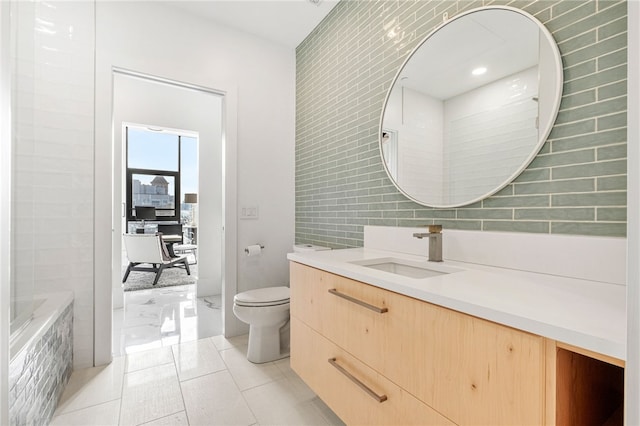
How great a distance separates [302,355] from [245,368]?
2.09 ft

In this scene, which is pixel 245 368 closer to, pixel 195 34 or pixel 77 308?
pixel 77 308

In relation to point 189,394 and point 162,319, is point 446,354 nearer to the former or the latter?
point 189,394

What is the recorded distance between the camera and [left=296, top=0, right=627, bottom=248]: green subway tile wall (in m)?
0.93

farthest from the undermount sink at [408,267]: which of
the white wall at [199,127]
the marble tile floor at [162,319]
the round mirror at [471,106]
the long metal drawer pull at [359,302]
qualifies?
the white wall at [199,127]

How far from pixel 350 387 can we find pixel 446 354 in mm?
548

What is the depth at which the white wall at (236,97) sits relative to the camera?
1.99 metres

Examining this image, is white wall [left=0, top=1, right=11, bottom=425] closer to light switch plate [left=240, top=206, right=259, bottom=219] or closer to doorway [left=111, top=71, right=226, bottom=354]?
light switch plate [left=240, top=206, right=259, bottom=219]

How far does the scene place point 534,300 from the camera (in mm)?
746

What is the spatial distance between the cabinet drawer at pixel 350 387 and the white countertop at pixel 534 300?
349 millimetres

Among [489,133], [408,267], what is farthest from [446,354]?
[489,133]

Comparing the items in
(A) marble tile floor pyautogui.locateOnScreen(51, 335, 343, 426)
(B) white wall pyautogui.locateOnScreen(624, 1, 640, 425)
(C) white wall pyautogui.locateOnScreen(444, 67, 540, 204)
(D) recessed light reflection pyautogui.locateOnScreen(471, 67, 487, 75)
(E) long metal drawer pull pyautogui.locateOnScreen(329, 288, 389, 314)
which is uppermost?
(D) recessed light reflection pyautogui.locateOnScreen(471, 67, 487, 75)

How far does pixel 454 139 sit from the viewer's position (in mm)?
1421

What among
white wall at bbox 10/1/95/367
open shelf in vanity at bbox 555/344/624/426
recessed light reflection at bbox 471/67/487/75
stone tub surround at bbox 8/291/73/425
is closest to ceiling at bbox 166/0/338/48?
white wall at bbox 10/1/95/367

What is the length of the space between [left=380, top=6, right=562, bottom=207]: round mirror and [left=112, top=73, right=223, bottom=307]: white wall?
109 inches
